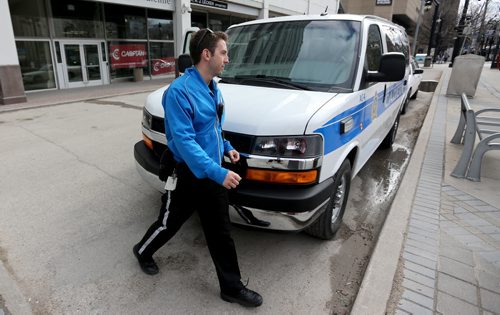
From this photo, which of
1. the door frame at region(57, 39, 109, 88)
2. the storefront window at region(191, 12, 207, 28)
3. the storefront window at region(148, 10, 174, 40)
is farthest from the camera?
the storefront window at region(191, 12, 207, 28)

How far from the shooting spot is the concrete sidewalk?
2.43 metres

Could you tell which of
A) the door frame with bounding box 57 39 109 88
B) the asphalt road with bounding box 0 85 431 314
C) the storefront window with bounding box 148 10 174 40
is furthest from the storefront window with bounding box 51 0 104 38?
the asphalt road with bounding box 0 85 431 314

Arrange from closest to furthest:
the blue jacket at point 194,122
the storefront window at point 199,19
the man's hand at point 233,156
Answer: the blue jacket at point 194,122
the man's hand at point 233,156
the storefront window at point 199,19

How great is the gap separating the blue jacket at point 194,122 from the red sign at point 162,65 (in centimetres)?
1674

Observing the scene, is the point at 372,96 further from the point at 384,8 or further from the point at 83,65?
the point at 384,8

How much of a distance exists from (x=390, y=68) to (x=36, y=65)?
1401 cm

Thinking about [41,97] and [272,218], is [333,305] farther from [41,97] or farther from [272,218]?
[41,97]

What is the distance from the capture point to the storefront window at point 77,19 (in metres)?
13.3

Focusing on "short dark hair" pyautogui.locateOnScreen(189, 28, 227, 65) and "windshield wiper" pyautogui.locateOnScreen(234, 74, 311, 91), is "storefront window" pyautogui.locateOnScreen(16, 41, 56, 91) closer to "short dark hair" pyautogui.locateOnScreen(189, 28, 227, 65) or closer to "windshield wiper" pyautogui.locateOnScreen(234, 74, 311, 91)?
"windshield wiper" pyautogui.locateOnScreen(234, 74, 311, 91)

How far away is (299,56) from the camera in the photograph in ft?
11.0

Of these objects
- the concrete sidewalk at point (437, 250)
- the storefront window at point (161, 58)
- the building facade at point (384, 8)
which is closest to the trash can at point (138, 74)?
the storefront window at point (161, 58)

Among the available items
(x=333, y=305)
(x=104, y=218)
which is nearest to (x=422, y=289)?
(x=333, y=305)

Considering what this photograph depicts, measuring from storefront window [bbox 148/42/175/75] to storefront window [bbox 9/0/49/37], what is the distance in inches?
202

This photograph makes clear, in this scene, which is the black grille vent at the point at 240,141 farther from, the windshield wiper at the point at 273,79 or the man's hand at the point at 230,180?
the windshield wiper at the point at 273,79
